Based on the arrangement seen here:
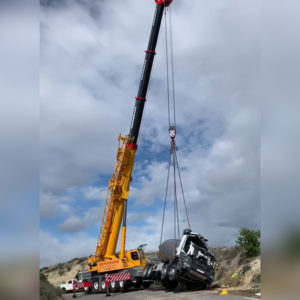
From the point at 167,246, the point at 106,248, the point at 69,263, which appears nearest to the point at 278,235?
the point at 167,246

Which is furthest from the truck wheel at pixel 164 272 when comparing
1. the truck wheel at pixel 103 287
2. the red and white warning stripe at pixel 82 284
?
the red and white warning stripe at pixel 82 284

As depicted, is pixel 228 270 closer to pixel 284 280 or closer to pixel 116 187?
pixel 116 187

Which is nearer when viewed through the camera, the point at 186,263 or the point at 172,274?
the point at 186,263

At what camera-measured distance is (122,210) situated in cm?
2175

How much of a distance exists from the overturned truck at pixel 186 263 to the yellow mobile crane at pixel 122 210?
2.92 meters

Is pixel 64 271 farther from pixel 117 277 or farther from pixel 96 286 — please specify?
pixel 117 277

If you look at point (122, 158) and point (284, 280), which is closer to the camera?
point (284, 280)

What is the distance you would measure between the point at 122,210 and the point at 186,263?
606 centimetres

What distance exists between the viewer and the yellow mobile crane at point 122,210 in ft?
68.1

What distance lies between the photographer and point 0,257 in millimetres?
3178

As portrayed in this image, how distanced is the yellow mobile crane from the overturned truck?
9.58 feet

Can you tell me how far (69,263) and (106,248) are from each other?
3285 cm

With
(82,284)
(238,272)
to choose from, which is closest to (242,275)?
(238,272)

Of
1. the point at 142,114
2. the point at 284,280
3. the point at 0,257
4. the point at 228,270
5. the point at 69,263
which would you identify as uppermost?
the point at 142,114
